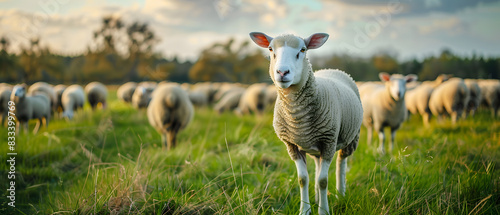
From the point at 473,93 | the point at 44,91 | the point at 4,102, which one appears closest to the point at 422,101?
the point at 473,93

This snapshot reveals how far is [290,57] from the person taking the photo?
6.72 feet

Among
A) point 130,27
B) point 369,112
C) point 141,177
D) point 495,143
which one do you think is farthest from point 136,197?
point 130,27

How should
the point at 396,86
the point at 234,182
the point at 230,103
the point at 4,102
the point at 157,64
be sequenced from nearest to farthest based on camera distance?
1. the point at 234,182
2. the point at 396,86
3. the point at 4,102
4. the point at 230,103
5. the point at 157,64

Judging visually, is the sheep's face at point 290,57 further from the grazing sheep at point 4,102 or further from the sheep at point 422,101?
the sheep at point 422,101

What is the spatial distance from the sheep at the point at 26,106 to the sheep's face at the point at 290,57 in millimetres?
6228

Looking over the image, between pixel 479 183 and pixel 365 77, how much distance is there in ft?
78.4

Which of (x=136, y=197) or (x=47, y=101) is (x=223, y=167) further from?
(x=47, y=101)

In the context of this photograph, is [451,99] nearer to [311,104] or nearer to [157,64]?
[311,104]

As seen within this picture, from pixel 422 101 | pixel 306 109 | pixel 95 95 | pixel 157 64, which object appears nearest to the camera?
pixel 306 109

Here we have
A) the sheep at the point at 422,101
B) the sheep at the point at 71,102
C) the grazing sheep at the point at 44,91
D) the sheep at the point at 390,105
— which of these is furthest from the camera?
the sheep at the point at 422,101

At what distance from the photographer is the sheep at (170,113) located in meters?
5.97

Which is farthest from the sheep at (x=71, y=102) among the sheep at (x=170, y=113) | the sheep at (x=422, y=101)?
the sheep at (x=422, y=101)

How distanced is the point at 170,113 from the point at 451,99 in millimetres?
8686

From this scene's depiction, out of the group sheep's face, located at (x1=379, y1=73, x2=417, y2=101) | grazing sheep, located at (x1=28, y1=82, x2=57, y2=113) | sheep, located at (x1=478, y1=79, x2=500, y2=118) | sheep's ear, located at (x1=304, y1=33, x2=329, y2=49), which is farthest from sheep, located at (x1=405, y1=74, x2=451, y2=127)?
grazing sheep, located at (x1=28, y1=82, x2=57, y2=113)
